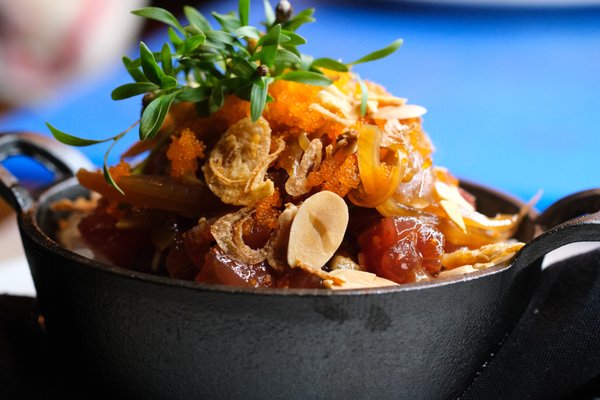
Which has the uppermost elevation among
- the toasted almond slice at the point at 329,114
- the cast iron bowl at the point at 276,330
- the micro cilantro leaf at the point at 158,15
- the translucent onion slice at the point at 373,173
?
the micro cilantro leaf at the point at 158,15

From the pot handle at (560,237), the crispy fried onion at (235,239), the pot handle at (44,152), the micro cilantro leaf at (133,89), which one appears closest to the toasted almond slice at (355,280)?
the crispy fried onion at (235,239)

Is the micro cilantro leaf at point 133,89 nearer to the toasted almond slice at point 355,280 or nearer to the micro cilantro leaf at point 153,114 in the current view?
the micro cilantro leaf at point 153,114

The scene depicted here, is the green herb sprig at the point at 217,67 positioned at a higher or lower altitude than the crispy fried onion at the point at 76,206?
higher

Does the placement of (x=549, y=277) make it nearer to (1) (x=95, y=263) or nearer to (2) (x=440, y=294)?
(2) (x=440, y=294)

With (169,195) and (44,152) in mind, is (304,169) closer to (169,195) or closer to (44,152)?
(169,195)

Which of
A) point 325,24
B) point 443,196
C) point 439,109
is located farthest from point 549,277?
point 325,24

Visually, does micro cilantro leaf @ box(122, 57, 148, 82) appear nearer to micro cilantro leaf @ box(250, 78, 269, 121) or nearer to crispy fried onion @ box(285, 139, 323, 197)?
micro cilantro leaf @ box(250, 78, 269, 121)

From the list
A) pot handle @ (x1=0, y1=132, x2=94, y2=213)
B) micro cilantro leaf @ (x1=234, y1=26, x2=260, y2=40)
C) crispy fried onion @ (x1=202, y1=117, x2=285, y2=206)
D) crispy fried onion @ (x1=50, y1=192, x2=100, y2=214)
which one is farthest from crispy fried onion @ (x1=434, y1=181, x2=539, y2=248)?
pot handle @ (x1=0, y1=132, x2=94, y2=213)
